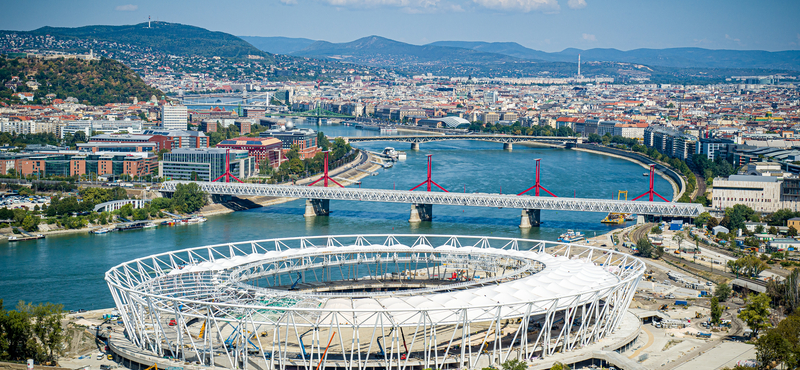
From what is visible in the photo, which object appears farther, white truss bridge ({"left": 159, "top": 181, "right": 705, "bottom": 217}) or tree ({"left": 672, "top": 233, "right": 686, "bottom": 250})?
white truss bridge ({"left": 159, "top": 181, "right": 705, "bottom": 217})

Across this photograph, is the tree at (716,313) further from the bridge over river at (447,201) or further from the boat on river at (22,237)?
the boat on river at (22,237)

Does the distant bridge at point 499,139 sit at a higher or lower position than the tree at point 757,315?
higher

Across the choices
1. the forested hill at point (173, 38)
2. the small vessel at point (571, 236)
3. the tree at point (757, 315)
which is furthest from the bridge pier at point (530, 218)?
the forested hill at point (173, 38)

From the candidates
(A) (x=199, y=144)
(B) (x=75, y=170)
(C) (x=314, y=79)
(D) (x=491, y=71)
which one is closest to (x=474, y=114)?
(A) (x=199, y=144)

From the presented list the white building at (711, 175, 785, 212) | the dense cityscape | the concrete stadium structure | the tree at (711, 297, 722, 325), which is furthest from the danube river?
the tree at (711, 297, 722, 325)

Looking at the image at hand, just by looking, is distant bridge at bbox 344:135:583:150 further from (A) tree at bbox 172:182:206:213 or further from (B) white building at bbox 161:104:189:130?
(A) tree at bbox 172:182:206:213

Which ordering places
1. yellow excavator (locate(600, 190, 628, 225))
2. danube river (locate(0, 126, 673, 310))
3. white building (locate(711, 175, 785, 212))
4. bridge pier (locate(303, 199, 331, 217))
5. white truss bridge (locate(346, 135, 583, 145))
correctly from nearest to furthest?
danube river (locate(0, 126, 673, 310)), yellow excavator (locate(600, 190, 628, 225)), white building (locate(711, 175, 785, 212)), bridge pier (locate(303, 199, 331, 217)), white truss bridge (locate(346, 135, 583, 145))

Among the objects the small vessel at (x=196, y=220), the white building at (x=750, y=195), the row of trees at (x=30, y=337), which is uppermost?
the white building at (x=750, y=195)
